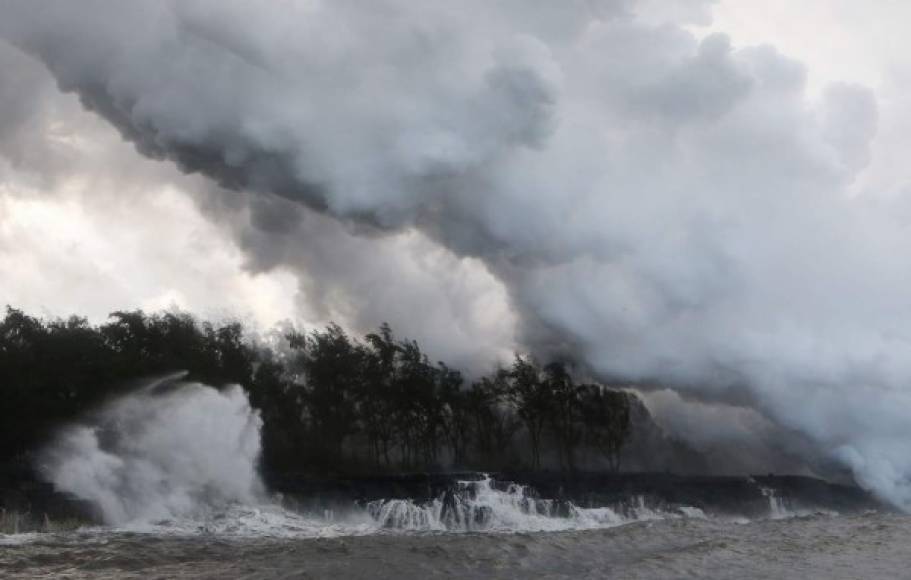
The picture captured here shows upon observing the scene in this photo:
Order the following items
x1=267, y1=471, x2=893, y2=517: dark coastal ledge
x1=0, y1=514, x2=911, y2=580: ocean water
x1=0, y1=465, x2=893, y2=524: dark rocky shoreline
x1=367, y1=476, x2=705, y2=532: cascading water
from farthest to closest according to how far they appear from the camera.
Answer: x1=267, y1=471, x2=893, y2=517: dark coastal ledge
x1=367, y1=476, x2=705, y2=532: cascading water
x1=0, y1=465, x2=893, y2=524: dark rocky shoreline
x1=0, y1=514, x2=911, y2=580: ocean water

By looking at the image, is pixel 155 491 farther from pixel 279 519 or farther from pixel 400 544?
pixel 400 544

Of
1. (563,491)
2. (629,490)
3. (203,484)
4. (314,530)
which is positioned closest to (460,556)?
(314,530)

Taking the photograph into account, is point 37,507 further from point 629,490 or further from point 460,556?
point 629,490

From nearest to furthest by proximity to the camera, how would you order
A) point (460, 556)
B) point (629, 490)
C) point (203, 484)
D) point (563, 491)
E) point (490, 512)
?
1. point (460, 556)
2. point (203, 484)
3. point (490, 512)
4. point (563, 491)
5. point (629, 490)

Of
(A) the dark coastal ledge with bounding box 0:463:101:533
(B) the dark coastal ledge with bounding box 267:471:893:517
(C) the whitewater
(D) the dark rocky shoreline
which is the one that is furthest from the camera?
(B) the dark coastal ledge with bounding box 267:471:893:517

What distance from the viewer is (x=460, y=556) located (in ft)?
81.4

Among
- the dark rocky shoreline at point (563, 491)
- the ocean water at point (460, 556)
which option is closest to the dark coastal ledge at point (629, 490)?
the dark rocky shoreline at point (563, 491)

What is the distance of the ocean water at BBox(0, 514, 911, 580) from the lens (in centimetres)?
2145

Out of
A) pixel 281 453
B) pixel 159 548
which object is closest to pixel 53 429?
pixel 281 453

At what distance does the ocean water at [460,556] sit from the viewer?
2145cm

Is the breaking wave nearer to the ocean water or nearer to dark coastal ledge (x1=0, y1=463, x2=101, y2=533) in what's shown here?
dark coastal ledge (x1=0, y1=463, x2=101, y2=533)

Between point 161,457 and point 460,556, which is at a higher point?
point 161,457

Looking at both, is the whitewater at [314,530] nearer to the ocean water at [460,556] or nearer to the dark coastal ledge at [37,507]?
the ocean water at [460,556]

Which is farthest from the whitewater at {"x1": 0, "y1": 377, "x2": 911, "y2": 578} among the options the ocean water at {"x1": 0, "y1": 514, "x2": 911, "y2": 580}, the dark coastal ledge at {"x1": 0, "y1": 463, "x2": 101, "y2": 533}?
the dark coastal ledge at {"x1": 0, "y1": 463, "x2": 101, "y2": 533}
